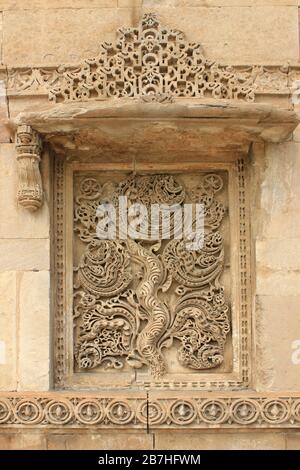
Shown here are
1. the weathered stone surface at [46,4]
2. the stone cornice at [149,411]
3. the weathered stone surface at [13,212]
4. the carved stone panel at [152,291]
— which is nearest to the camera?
the stone cornice at [149,411]

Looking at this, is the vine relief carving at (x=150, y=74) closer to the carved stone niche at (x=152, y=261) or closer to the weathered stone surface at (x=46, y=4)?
the carved stone niche at (x=152, y=261)

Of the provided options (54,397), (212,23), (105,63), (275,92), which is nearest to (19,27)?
(105,63)

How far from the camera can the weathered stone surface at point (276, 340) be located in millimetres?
6832

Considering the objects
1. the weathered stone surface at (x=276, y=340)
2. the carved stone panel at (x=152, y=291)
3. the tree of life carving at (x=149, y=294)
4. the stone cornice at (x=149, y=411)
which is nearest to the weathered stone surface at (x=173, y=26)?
the carved stone panel at (x=152, y=291)

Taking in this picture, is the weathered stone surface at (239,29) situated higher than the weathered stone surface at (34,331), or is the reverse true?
the weathered stone surface at (239,29)

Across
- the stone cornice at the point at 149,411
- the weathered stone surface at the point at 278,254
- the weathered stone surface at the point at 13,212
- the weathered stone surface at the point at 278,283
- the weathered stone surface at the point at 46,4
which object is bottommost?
the stone cornice at the point at 149,411

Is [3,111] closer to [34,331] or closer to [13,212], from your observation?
[13,212]

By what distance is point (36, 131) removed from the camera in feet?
22.7

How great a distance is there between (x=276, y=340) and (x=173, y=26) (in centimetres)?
229

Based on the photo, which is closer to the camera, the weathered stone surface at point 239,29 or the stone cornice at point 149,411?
the stone cornice at point 149,411

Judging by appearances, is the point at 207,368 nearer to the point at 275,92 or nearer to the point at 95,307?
the point at 95,307

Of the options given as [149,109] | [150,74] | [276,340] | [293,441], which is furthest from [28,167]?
[293,441]

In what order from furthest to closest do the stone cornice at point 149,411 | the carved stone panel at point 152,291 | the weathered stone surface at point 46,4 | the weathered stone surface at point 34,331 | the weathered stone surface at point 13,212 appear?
the weathered stone surface at point 46,4
the carved stone panel at point 152,291
the weathered stone surface at point 13,212
the weathered stone surface at point 34,331
the stone cornice at point 149,411

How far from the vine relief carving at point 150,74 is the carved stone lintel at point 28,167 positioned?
387 millimetres
